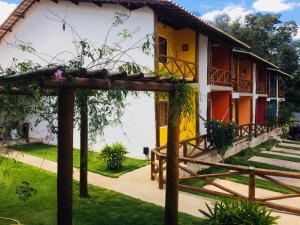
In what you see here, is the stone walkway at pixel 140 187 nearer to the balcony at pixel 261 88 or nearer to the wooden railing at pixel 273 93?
the balcony at pixel 261 88

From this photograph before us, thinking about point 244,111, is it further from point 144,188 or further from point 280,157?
point 144,188

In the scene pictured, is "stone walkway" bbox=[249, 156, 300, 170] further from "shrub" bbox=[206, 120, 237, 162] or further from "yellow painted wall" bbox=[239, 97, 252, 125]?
"yellow painted wall" bbox=[239, 97, 252, 125]

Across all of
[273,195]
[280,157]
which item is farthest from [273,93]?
[273,195]

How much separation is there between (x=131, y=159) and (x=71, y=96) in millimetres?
9571

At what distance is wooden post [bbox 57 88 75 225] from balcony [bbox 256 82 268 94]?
979 inches

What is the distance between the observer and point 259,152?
1902 centimetres

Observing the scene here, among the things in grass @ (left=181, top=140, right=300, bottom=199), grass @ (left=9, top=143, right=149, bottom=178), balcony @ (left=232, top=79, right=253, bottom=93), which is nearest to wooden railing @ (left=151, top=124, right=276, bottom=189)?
grass @ (left=181, top=140, right=300, bottom=199)

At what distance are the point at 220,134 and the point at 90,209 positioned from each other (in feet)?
25.8

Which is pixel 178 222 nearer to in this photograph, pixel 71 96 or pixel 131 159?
pixel 71 96

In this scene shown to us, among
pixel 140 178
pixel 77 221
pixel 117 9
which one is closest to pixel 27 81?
pixel 77 221

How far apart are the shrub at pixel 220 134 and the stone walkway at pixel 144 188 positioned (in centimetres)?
297

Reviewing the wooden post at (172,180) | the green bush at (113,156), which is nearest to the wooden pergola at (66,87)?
the wooden post at (172,180)

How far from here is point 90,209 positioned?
322 inches

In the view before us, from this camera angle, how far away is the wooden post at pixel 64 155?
15.1ft
